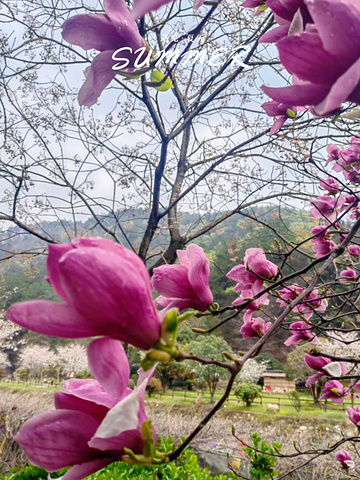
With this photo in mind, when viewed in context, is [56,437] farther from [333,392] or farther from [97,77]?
[333,392]

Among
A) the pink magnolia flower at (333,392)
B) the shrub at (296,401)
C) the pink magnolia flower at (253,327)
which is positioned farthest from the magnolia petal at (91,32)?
the shrub at (296,401)

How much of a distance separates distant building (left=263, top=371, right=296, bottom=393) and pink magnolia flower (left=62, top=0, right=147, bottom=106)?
12.8m

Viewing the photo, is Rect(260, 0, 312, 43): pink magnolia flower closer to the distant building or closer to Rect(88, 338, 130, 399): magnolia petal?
Rect(88, 338, 130, 399): magnolia petal

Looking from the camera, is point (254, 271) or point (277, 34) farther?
point (254, 271)

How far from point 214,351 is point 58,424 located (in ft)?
39.8

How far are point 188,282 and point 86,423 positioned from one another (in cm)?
18

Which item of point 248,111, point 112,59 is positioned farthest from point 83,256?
point 248,111

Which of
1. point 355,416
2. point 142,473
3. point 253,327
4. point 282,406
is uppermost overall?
point 253,327

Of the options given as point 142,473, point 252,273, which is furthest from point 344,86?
point 142,473

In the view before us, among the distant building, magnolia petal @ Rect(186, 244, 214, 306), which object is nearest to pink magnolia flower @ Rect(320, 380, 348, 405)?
magnolia petal @ Rect(186, 244, 214, 306)

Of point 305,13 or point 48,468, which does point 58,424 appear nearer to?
point 48,468

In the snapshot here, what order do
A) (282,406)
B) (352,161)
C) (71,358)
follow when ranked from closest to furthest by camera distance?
(352,161)
(282,406)
(71,358)

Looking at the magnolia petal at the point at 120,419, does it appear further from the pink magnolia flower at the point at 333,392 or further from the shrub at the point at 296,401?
the shrub at the point at 296,401

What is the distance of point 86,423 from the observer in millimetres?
255
